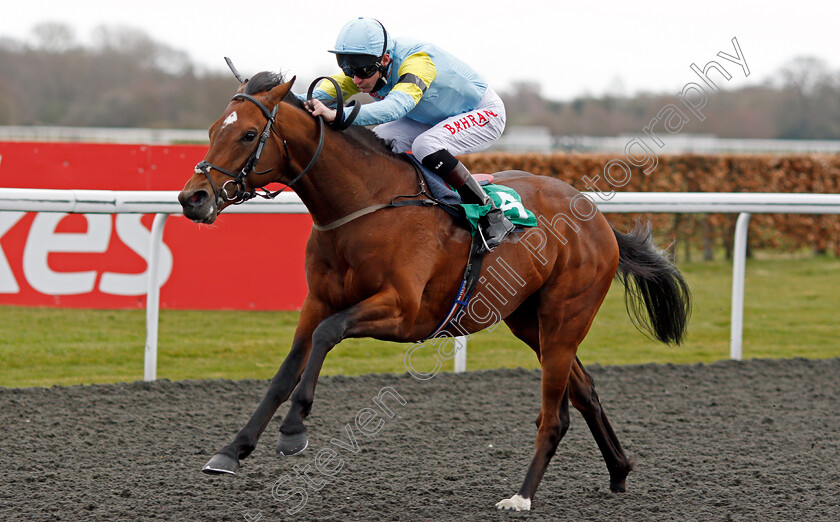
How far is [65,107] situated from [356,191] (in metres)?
29.2

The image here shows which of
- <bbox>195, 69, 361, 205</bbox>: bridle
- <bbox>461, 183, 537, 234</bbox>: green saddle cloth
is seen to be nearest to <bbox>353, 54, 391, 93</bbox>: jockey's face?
<bbox>195, 69, 361, 205</bbox>: bridle

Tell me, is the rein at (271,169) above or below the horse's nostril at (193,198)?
above

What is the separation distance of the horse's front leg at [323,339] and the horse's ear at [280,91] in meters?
0.76

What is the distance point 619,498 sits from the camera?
372 cm

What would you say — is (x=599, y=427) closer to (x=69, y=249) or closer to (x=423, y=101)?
(x=423, y=101)

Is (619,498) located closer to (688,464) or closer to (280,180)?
(688,464)

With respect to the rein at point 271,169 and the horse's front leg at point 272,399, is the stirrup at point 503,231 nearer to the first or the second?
the rein at point 271,169

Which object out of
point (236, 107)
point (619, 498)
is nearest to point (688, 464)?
point (619, 498)

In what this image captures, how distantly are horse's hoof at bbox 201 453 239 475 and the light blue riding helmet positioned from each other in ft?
4.98

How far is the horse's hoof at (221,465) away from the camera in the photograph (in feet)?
9.02

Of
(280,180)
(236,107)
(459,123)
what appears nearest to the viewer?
(236,107)

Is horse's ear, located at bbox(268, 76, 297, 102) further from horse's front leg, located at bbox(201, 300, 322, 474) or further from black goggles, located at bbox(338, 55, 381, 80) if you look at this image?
horse's front leg, located at bbox(201, 300, 322, 474)

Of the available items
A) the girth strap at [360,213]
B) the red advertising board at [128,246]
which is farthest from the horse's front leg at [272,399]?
the red advertising board at [128,246]

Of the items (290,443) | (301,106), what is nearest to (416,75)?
(301,106)
